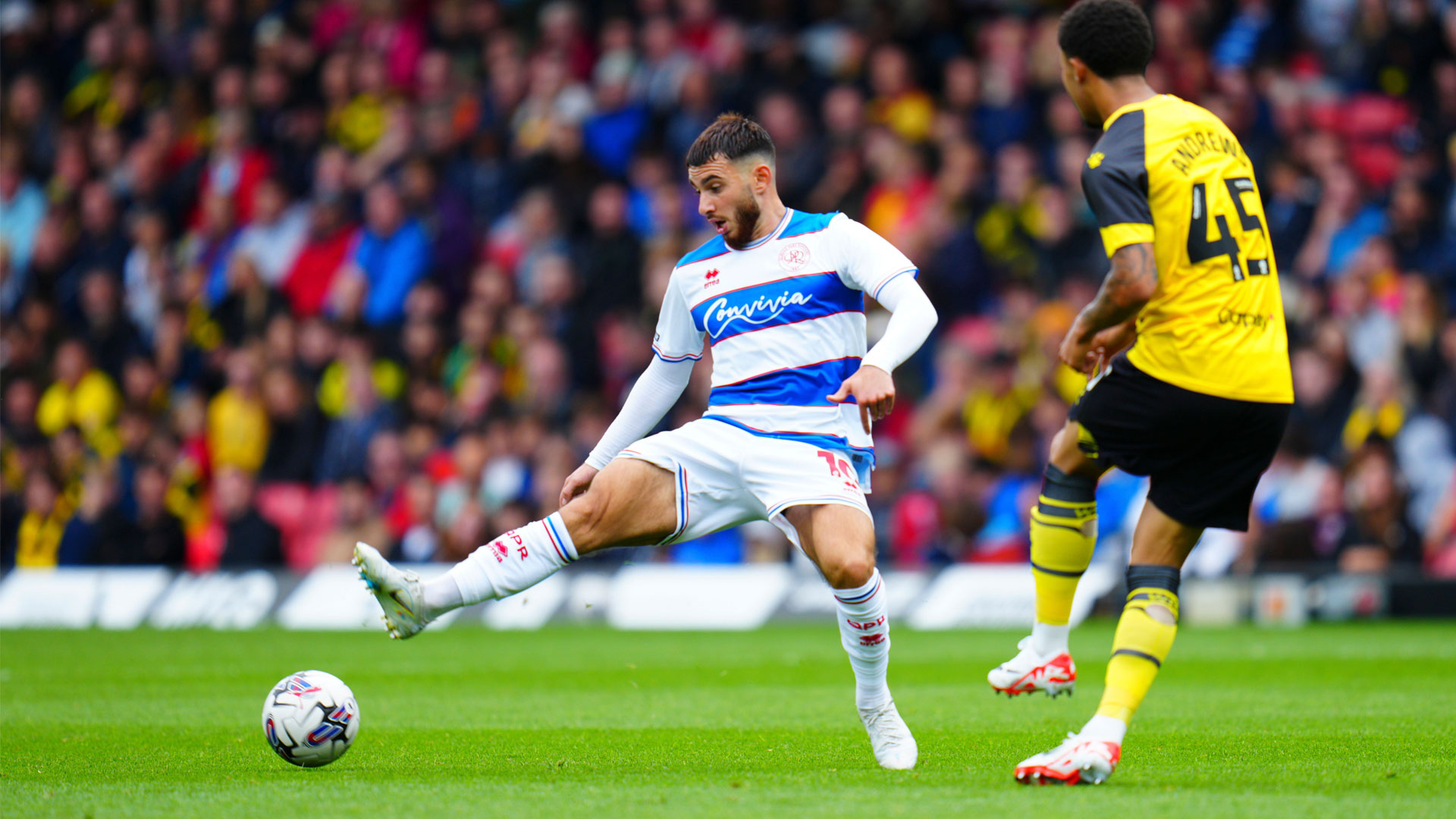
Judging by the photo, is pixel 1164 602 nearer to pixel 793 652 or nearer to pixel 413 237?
pixel 793 652

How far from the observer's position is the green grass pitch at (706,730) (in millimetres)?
4719

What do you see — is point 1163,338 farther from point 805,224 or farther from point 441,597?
point 441,597

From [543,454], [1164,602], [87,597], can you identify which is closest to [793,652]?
[543,454]

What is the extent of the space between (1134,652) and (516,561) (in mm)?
2051

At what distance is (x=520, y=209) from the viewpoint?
701 inches

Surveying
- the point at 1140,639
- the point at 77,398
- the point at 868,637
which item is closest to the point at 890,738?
the point at 868,637

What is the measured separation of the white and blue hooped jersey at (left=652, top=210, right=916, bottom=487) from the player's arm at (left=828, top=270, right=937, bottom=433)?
114 millimetres

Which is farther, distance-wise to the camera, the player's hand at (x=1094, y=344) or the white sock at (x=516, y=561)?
the white sock at (x=516, y=561)

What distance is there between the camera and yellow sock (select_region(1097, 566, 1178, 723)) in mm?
4898

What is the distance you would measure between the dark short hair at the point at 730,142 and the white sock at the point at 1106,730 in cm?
229

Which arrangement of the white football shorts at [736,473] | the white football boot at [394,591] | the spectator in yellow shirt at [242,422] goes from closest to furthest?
the white football boot at [394,591]
the white football shorts at [736,473]
the spectator in yellow shirt at [242,422]

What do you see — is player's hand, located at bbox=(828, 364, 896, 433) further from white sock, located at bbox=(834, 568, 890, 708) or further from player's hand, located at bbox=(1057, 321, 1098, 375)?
white sock, located at bbox=(834, 568, 890, 708)

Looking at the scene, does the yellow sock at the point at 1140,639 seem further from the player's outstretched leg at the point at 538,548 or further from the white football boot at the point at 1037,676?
the player's outstretched leg at the point at 538,548

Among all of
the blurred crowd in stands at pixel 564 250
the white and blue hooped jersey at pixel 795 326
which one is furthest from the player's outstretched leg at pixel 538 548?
the blurred crowd in stands at pixel 564 250
